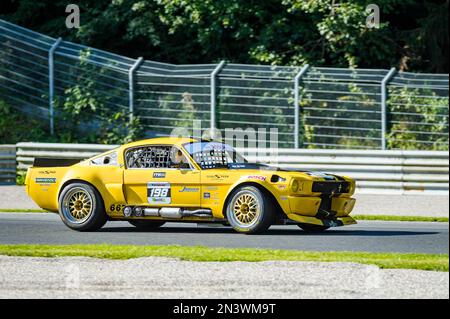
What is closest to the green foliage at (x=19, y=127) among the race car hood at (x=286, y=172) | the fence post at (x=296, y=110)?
the fence post at (x=296, y=110)

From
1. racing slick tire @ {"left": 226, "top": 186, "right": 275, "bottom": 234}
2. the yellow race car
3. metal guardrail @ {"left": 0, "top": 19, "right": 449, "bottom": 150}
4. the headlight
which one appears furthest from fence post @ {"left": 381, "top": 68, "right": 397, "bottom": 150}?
racing slick tire @ {"left": 226, "top": 186, "right": 275, "bottom": 234}

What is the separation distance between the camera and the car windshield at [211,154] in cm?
1450

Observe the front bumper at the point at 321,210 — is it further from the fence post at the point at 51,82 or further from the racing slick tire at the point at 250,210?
the fence post at the point at 51,82

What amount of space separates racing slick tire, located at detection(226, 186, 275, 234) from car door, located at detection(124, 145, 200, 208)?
0.57 metres

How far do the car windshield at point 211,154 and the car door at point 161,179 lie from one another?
0.14 metres

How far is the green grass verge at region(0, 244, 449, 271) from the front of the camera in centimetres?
1135

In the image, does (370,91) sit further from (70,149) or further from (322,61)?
(70,149)

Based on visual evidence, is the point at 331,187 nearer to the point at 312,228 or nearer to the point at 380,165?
the point at 312,228

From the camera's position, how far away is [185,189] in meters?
Result: 14.4

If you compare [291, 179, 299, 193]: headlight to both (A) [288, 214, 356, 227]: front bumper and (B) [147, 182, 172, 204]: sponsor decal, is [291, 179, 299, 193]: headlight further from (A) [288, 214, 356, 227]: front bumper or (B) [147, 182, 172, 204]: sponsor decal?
(B) [147, 182, 172, 204]: sponsor decal

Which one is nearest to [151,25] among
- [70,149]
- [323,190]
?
[70,149]

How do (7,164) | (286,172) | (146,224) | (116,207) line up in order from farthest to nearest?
(7,164)
(146,224)
(116,207)
(286,172)

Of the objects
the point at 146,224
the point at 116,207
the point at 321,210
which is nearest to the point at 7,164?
the point at 146,224

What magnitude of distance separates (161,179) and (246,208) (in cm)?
129
